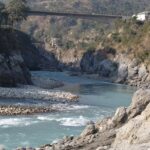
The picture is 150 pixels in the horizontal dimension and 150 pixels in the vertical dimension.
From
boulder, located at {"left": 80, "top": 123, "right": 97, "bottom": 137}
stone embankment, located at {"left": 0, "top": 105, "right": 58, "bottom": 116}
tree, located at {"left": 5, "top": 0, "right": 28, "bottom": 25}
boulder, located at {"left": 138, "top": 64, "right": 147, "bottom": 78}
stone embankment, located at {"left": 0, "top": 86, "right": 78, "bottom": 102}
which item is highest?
tree, located at {"left": 5, "top": 0, "right": 28, "bottom": 25}

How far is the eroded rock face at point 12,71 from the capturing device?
6600cm

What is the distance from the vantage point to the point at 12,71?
6906 centimetres

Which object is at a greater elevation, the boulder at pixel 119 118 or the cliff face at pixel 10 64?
the boulder at pixel 119 118

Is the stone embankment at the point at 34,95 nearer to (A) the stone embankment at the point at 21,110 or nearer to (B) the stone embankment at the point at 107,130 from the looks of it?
(A) the stone embankment at the point at 21,110

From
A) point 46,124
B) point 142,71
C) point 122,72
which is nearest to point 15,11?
point 122,72

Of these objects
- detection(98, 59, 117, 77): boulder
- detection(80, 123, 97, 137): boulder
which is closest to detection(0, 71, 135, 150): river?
detection(80, 123, 97, 137): boulder

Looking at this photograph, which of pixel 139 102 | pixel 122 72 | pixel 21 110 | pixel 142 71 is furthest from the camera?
pixel 122 72

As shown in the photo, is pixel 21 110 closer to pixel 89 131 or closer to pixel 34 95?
pixel 34 95

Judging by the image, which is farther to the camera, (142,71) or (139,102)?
(142,71)

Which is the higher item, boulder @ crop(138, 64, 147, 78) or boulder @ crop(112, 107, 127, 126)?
boulder @ crop(112, 107, 127, 126)

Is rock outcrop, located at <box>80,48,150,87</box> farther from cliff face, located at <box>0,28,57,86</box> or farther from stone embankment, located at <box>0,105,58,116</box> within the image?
stone embankment, located at <box>0,105,58,116</box>

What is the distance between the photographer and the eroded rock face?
6600cm

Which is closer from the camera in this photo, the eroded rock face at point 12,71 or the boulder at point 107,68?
the eroded rock face at point 12,71

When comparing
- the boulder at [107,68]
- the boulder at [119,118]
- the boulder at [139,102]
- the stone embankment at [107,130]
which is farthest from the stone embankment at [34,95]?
the boulder at [107,68]
